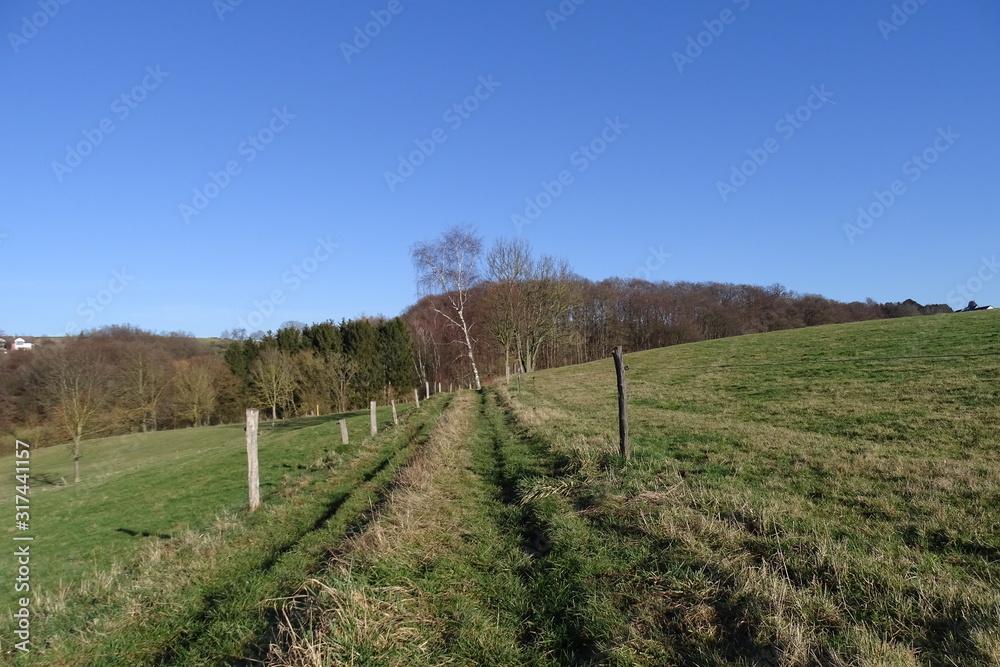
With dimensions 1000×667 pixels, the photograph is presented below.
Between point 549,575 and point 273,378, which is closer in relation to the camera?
point 549,575

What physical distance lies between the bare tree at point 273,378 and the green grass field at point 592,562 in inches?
1502

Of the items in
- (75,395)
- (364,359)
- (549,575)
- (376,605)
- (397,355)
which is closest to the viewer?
(376,605)

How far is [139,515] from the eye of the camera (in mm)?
14578

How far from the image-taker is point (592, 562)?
476cm

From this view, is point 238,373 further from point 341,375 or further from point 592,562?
point 592,562

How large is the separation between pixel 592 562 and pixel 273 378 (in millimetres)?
48761

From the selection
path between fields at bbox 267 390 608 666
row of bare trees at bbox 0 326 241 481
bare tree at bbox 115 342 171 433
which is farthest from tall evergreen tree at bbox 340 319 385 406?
path between fields at bbox 267 390 608 666

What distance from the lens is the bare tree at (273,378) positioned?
49.0 m

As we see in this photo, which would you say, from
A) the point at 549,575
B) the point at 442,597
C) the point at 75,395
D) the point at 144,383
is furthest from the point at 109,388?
the point at 549,575

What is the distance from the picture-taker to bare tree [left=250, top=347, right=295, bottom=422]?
1930 inches

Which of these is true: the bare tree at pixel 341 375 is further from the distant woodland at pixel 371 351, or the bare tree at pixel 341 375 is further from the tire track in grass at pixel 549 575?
the tire track in grass at pixel 549 575

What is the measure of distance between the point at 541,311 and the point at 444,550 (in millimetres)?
46487

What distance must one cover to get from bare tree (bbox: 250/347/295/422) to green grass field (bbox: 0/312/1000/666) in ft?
→ 125

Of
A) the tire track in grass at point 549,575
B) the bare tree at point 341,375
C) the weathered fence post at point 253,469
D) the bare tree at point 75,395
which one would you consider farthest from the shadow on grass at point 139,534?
the bare tree at point 341,375
